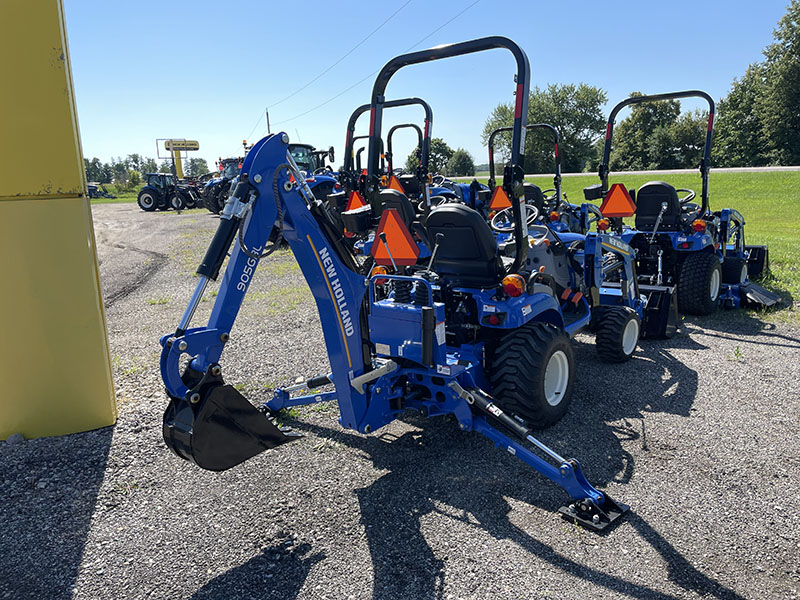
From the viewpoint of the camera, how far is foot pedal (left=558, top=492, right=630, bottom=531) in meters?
3.15

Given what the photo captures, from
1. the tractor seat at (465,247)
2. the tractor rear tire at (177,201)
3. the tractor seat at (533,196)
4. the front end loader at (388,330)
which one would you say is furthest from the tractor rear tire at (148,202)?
the tractor seat at (465,247)

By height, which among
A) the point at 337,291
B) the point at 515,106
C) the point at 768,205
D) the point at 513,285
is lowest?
the point at 768,205

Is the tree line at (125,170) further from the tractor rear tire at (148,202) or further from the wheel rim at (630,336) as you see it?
the wheel rim at (630,336)

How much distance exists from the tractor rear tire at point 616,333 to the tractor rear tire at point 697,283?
6.96 feet

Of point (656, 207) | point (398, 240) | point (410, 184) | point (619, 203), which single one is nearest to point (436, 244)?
point (398, 240)

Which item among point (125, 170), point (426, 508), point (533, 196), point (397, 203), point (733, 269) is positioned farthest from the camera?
point (125, 170)

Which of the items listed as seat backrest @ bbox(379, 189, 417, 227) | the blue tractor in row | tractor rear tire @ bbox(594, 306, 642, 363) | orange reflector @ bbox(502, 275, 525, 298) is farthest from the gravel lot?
seat backrest @ bbox(379, 189, 417, 227)

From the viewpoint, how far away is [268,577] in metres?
2.87

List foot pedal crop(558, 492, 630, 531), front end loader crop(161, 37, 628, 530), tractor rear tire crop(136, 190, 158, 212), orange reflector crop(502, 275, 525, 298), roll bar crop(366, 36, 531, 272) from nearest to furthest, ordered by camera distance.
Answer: front end loader crop(161, 37, 628, 530), foot pedal crop(558, 492, 630, 531), roll bar crop(366, 36, 531, 272), orange reflector crop(502, 275, 525, 298), tractor rear tire crop(136, 190, 158, 212)

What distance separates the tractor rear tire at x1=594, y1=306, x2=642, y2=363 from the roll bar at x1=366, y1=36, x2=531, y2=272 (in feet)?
6.18

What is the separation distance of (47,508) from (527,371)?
317 centimetres

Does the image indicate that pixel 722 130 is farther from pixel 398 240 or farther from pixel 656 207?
pixel 398 240

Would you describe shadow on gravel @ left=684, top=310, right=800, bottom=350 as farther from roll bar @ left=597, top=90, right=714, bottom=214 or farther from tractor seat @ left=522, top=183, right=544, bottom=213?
tractor seat @ left=522, top=183, right=544, bottom=213

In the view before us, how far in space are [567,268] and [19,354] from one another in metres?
4.84
